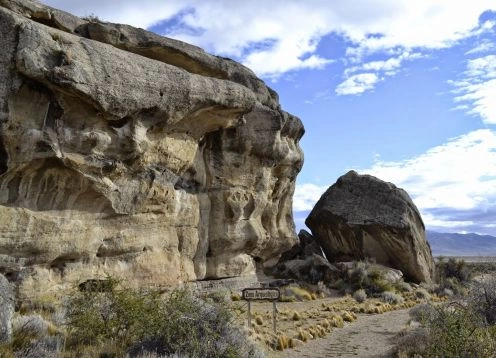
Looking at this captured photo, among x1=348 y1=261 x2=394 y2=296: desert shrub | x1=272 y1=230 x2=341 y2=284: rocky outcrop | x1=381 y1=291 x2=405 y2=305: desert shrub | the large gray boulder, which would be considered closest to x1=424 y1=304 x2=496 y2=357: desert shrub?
the large gray boulder

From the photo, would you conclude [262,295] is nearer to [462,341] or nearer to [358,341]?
[358,341]

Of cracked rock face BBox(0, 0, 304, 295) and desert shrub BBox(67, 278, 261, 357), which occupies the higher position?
cracked rock face BBox(0, 0, 304, 295)

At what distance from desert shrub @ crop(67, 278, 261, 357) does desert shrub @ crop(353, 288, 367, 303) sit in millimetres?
14339

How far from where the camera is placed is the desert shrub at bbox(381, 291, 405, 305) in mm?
23453

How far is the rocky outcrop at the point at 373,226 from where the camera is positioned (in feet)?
94.7

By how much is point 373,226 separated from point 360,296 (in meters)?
6.72

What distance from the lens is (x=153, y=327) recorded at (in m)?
9.05

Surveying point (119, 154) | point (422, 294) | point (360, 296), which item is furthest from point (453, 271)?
point (119, 154)

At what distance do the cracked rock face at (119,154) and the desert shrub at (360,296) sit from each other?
5.63 metres

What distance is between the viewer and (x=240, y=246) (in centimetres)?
2222

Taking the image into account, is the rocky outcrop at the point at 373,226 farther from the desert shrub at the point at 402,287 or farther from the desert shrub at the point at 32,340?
the desert shrub at the point at 32,340

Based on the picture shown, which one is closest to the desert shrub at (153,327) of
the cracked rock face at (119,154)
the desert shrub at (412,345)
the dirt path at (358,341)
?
the dirt path at (358,341)

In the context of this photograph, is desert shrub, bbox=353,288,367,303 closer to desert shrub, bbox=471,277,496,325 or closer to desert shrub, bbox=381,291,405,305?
desert shrub, bbox=381,291,405,305

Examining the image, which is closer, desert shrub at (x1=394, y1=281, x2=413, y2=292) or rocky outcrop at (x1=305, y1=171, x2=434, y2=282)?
desert shrub at (x1=394, y1=281, x2=413, y2=292)
